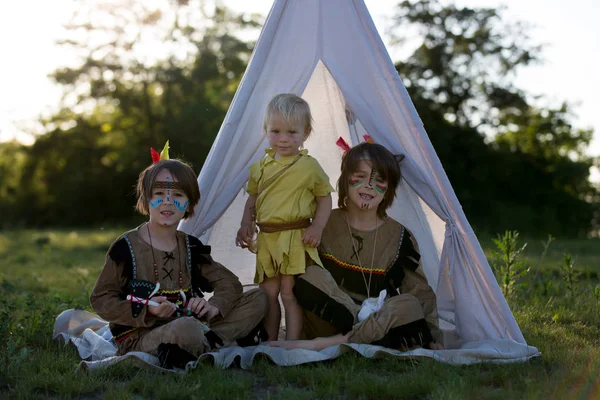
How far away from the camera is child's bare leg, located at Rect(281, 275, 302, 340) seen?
404 cm

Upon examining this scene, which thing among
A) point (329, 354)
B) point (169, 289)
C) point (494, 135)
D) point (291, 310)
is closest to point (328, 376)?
point (329, 354)

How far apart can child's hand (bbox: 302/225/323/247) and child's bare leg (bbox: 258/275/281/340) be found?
0.95 ft

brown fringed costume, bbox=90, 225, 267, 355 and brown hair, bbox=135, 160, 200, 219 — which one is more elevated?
brown hair, bbox=135, 160, 200, 219

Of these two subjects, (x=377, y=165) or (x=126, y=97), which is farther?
(x=126, y=97)

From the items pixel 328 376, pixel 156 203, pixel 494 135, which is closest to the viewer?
pixel 328 376

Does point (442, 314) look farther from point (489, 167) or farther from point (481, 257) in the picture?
point (489, 167)

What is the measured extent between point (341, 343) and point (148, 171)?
1.34 m

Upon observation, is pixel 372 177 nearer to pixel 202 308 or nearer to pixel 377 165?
pixel 377 165

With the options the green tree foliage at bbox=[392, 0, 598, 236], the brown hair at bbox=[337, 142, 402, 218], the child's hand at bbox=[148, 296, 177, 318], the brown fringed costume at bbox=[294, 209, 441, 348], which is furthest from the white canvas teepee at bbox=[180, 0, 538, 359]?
the green tree foliage at bbox=[392, 0, 598, 236]

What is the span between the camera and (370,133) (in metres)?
4.26

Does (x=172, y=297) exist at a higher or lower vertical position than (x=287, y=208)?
lower

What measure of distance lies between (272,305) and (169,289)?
0.64m

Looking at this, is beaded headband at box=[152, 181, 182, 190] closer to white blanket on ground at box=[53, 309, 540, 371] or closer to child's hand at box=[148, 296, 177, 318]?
child's hand at box=[148, 296, 177, 318]

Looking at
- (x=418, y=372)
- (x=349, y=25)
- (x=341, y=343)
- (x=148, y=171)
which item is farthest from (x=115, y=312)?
→ (x=349, y=25)
